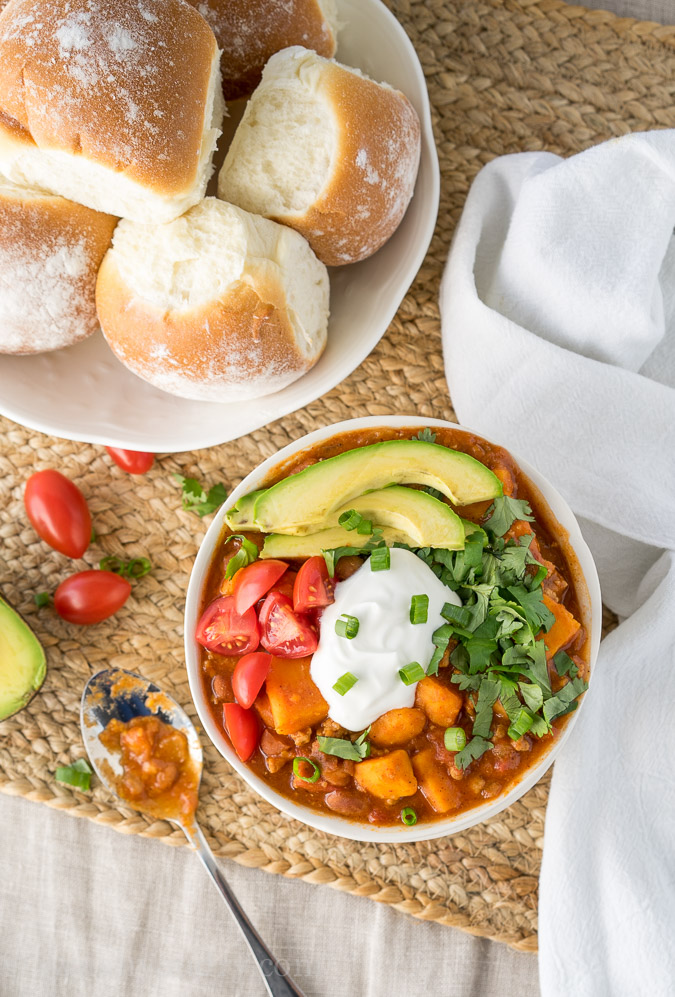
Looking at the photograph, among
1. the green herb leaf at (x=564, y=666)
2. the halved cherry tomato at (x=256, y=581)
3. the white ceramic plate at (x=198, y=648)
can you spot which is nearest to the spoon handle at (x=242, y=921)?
the white ceramic plate at (x=198, y=648)

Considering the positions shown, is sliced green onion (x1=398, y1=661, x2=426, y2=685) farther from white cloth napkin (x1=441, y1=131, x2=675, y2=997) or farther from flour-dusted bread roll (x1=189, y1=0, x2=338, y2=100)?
flour-dusted bread roll (x1=189, y1=0, x2=338, y2=100)

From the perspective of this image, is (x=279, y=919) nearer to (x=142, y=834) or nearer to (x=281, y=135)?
(x=142, y=834)

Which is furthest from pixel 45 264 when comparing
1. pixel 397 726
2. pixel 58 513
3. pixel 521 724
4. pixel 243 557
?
pixel 521 724

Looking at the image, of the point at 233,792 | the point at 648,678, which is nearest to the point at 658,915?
the point at 648,678

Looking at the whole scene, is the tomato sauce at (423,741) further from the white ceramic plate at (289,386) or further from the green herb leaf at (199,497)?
the green herb leaf at (199,497)

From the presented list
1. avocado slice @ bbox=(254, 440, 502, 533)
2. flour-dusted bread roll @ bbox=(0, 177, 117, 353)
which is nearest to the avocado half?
avocado slice @ bbox=(254, 440, 502, 533)
